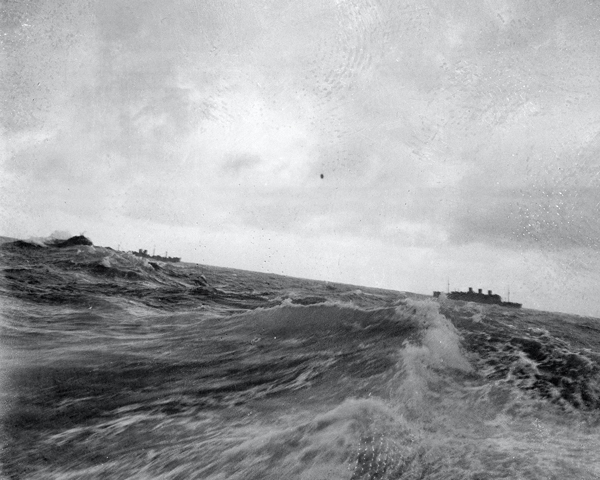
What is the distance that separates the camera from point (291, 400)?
502 centimetres

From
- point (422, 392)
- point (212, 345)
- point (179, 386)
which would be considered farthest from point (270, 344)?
point (422, 392)

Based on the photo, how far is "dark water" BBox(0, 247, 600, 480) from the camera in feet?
11.0

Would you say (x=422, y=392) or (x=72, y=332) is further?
(x=72, y=332)

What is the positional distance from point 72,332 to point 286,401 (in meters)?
5.91

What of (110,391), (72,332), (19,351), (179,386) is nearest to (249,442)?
(179,386)

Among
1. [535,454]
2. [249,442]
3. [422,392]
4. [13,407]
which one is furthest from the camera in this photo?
[422,392]

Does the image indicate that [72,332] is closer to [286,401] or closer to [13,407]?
[13,407]

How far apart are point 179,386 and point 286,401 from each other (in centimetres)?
172

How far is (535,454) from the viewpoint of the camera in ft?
11.3

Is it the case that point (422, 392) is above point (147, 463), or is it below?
above

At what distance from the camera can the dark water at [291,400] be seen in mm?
3352

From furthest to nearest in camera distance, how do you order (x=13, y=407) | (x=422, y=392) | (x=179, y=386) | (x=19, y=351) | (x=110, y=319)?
(x=110, y=319) < (x=19, y=351) < (x=179, y=386) < (x=422, y=392) < (x=13, y=407)

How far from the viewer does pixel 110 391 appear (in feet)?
17.7

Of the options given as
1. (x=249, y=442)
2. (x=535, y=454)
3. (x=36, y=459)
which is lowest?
(x=36, y=459)
